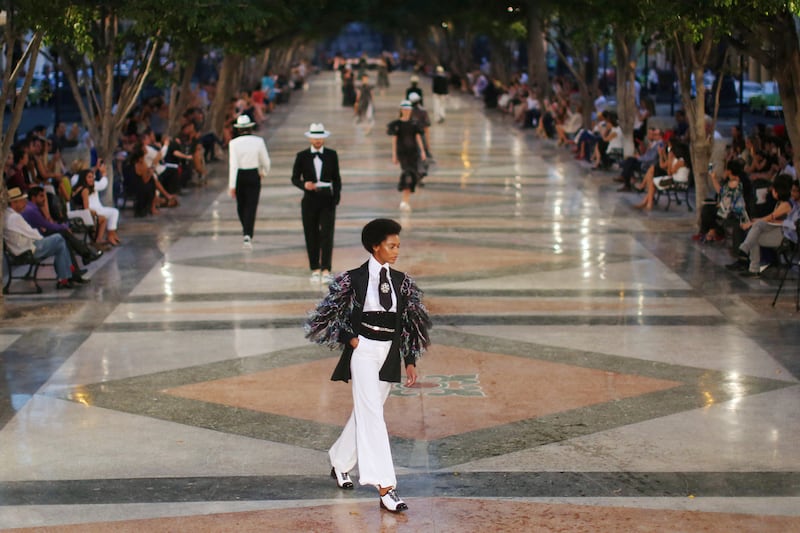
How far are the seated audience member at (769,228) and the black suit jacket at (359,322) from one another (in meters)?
8.38

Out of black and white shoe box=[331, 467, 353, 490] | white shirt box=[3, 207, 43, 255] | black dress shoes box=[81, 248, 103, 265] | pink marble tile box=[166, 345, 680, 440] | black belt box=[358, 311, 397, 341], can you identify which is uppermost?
black belt box=[358, 311, 397, 341]

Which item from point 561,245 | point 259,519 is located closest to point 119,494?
point 259,519

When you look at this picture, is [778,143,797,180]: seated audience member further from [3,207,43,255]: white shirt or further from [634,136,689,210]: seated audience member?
[3,207,43,255]: white shirt

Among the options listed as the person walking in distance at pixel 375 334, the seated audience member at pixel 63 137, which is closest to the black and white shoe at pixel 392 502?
the person walking in distance at pixel 375 334

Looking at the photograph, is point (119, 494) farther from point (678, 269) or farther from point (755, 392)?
point (678, 269)

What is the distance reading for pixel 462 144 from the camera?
35344 millimetres

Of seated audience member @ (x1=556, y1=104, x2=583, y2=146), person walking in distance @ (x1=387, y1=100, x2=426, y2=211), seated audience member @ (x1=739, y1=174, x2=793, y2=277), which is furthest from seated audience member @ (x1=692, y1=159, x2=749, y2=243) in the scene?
seated audience member @ (x1=556, y1=104, x2=583, y2=146)

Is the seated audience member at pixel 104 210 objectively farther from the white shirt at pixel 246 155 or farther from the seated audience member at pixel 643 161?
the seated audience member at pixel 643 161

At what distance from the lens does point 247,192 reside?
17.6 m

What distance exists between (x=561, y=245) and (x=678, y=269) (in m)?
2.38

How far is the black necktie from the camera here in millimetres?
7836

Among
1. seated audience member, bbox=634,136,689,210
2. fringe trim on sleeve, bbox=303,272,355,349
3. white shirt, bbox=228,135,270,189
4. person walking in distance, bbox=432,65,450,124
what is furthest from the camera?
person walking in distance, bbox=432,65,450,124

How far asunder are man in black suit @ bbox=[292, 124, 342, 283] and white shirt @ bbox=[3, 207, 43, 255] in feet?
9.79

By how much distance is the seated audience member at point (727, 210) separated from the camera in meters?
16.9
